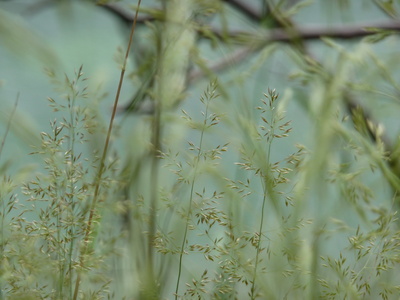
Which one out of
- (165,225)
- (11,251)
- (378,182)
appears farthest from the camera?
(378,182)

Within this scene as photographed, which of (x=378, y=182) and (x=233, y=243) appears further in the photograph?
(x=378, y=182)

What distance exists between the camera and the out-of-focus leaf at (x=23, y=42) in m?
0.50

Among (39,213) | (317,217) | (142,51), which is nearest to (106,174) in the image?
→ (39,213)

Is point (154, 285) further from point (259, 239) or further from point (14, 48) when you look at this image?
point (14, 48)

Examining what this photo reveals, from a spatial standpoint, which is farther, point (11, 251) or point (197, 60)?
point (197, 60)

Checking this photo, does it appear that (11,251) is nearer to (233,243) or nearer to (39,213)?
(39,213)

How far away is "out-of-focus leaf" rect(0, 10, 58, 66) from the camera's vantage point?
1.64 ft

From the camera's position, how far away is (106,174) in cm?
48

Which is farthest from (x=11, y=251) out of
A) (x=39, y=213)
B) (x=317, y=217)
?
(x=317, y=217)

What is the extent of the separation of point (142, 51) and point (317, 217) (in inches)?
12.4

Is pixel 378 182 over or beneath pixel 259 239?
beneath

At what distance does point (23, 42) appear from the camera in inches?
20.1

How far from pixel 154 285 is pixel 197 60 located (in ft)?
0.80

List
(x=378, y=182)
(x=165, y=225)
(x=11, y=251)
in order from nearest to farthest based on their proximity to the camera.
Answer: (x=11, y=251), (x=165, y=225), (x=378, y=182)
